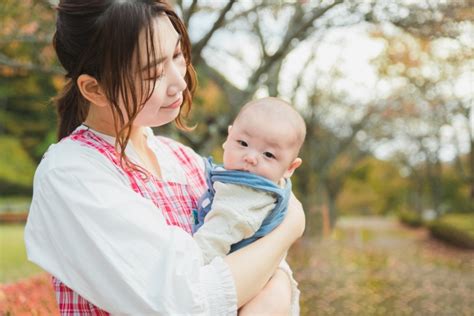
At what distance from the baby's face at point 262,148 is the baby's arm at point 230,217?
0.07 m

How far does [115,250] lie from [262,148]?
0.51m

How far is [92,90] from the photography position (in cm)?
143

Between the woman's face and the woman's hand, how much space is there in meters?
0.46

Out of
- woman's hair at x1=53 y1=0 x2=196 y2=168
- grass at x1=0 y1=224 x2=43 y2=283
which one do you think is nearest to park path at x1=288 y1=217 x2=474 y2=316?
grass at x1=0 y1=224 x2=43 y2=283

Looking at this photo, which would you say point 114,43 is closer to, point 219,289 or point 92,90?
point 92,90

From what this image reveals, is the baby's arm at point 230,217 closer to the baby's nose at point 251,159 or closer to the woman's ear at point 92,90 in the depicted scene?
the baby's nose at point 251,159

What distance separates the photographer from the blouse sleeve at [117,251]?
4.03 ft

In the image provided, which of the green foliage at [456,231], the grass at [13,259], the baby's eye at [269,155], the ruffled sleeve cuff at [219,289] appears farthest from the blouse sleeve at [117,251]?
the green foliage at [456,231]

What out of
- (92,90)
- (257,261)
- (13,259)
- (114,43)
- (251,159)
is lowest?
(13,259)

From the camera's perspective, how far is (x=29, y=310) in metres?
4.20

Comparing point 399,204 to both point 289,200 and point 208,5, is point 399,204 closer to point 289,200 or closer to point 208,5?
point 208,5

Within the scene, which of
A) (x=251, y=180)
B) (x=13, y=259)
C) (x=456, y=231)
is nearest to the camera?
(x=251, y=180)

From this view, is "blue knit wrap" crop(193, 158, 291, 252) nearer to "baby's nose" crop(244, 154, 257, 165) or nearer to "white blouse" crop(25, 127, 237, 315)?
"baby's nose" crop(244, 154, 257, 165)

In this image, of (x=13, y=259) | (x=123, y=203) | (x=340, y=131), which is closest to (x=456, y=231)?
(x=340, y=131)
